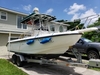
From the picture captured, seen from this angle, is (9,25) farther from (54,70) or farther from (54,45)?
(54,45)

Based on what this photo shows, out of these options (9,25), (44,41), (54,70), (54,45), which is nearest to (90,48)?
(54,70)

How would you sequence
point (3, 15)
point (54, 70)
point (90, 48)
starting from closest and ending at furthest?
point (54, 70) < point (90, 48) < point (3, 15)

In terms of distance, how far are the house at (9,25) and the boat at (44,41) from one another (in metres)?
4.89

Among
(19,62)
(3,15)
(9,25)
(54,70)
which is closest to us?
(54,70)

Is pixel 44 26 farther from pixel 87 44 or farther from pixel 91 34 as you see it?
pixel 91 34

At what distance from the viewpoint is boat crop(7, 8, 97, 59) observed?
5.18 meters

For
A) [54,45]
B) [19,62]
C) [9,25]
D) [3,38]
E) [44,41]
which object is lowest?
[19,62]

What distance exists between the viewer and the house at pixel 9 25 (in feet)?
40.3

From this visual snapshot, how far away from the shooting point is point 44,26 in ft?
23.3

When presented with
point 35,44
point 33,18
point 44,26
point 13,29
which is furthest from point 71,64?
point 13,29

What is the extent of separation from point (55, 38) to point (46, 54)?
42.9 inches

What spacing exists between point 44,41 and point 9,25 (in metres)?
9.39

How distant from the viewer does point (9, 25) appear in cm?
1356

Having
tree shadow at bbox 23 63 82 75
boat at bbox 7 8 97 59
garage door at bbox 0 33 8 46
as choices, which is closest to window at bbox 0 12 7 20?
garage door at bbox 0 33 8 46
